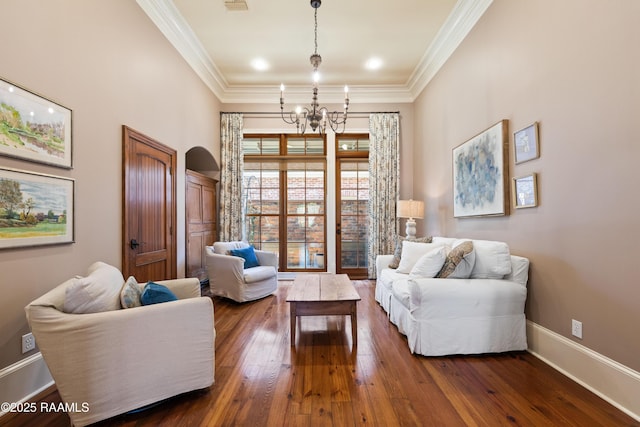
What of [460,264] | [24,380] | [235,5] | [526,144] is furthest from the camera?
[235,5]

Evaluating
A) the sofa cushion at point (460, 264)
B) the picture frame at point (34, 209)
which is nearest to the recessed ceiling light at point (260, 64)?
the picture frame at point (34, 209)

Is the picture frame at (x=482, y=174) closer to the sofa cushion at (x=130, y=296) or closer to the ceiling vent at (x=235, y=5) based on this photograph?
the ceiling vent at (x=235, y=5)

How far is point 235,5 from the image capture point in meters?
3.31

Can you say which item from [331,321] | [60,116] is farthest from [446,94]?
[60,116]

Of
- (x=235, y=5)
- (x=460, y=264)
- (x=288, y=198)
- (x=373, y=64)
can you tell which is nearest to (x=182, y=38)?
(x=235, y=5)

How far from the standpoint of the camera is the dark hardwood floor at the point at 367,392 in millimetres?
1689

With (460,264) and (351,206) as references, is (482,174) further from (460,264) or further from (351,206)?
(351,206)

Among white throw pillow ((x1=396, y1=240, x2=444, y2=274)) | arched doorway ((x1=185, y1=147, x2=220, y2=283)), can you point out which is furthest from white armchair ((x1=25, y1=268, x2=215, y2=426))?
arched doorway ((x1=185, y1=147, x2=220, y2=283))

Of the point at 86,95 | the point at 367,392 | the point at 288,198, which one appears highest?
the point at 86,95

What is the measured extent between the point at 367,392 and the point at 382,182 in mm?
3885

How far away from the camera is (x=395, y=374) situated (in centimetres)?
218

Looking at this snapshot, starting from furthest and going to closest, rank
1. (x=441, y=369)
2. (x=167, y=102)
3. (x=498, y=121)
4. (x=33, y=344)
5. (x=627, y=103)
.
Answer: (x=167, y=102), (x=498, y=121), (x=441, y=369), (x=33, y=344), (x=627, y=103)

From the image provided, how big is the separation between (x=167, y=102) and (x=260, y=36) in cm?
152

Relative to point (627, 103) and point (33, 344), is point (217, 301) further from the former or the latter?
point (627, 103)
